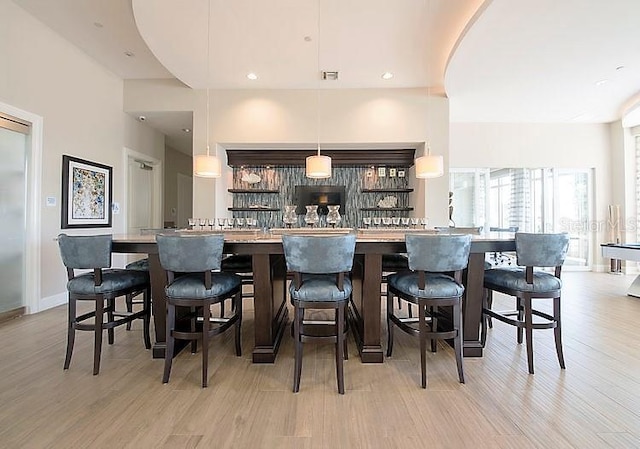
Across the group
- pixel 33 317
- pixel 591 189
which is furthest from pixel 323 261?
pixel 591 189

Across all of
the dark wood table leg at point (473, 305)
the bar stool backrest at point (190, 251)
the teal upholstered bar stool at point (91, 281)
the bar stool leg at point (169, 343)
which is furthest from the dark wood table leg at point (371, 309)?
the teal upholstered bar stool at point (91, 281)

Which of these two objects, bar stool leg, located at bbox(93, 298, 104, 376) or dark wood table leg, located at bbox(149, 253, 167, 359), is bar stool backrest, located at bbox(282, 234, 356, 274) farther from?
bar stool leg, located at bbox(93, 298, 104, 376)

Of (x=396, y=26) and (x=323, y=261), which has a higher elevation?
(x=396, y=26)

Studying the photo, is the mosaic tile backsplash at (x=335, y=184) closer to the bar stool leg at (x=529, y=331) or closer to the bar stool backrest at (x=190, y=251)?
the bar stool leg at (x=529, y=331)

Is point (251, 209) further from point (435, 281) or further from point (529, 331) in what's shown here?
point (529, 331)

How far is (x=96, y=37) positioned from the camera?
4344 millimetres

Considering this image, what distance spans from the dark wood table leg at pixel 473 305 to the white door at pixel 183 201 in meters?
7.65

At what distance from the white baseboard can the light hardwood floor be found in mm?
1245

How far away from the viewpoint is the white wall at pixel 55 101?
147 inches

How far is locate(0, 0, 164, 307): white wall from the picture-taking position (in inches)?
147

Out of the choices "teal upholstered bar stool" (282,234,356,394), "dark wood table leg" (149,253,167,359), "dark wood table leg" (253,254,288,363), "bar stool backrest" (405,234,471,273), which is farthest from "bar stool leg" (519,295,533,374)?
"dark wood table leg" (149,253,167,359)

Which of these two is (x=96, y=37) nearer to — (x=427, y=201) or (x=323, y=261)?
(x=323, y=261)

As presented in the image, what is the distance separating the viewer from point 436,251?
7.29 feet

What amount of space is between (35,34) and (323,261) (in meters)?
4.63
